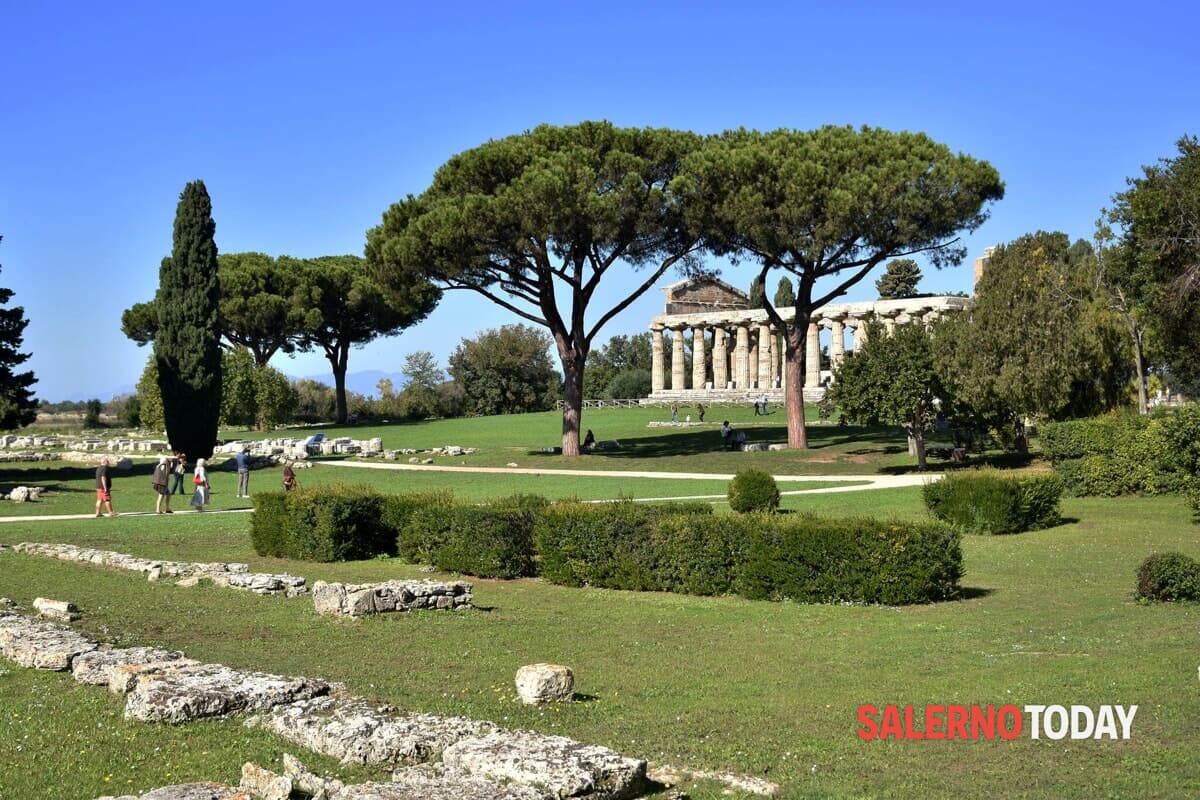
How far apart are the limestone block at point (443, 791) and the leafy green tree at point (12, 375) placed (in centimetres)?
4207

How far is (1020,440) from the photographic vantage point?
125 feet

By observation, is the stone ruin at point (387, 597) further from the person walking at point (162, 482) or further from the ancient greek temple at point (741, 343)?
the ancient greek temple at point (741, 343)

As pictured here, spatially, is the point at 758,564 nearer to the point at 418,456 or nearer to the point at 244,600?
the point at 244,600

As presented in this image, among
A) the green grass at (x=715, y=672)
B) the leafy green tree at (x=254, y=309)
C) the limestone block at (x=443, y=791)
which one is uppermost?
the leafy green tree at (x=254, y=309)

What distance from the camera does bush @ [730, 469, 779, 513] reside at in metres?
26.1

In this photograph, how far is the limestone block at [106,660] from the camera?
1107 centimetres

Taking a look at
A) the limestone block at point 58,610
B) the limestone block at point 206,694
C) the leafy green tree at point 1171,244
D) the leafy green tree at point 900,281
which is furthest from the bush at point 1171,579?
the leafy green tree at point 900,281

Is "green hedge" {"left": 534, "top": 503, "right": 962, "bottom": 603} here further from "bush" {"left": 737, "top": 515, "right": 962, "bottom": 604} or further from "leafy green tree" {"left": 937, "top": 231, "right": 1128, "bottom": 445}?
"leafy green tree" {"left": 937, "top": 231, "right": 1128, "bottom": 445}

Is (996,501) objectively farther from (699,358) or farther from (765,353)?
(699,358)

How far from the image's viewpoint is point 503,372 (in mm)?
94688

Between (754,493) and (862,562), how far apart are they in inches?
398

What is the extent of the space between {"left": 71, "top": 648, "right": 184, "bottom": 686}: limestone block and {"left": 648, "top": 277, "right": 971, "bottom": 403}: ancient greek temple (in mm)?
69896

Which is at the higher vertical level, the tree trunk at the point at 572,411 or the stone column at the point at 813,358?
the stone column at the point at 813,358

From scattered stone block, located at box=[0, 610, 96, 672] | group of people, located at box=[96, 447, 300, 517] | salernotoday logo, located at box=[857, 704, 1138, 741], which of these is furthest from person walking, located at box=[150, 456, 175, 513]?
salernotoday logo, located at box=[857, 704, 1138, 741]
